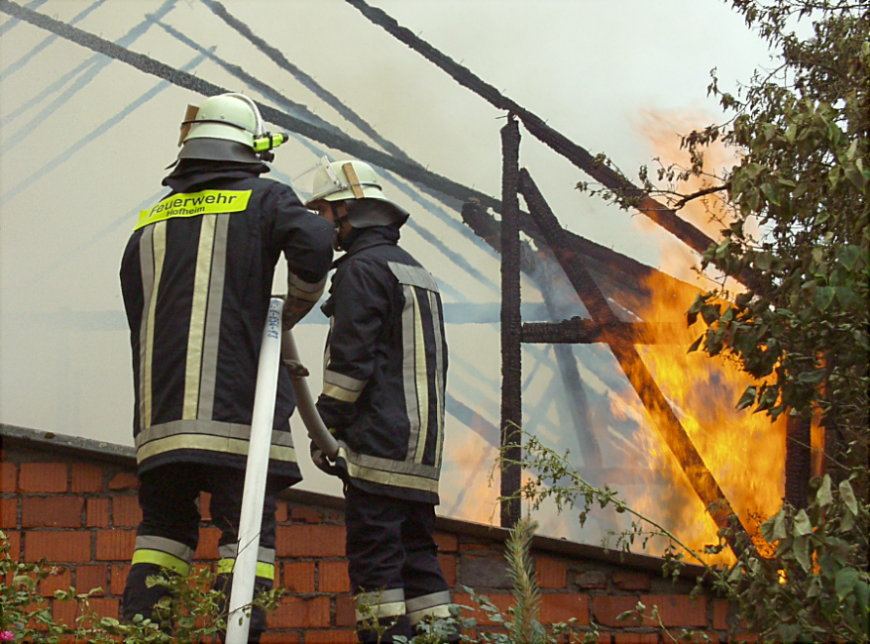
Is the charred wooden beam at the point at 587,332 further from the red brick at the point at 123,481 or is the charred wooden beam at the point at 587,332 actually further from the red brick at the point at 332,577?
the red brick at the point at 123,481

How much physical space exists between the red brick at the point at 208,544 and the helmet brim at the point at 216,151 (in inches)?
55.0

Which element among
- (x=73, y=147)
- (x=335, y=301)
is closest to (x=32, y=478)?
(x=335, y=301)

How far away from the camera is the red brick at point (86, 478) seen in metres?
4.25

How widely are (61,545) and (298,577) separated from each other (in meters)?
0.78

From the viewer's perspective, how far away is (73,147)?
5.44 m

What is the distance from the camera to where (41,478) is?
14.0 feet

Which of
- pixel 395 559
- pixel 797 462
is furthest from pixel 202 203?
pixel 797 462

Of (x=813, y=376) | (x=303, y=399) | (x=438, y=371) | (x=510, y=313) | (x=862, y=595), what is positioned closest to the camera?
(x=862, y=595)

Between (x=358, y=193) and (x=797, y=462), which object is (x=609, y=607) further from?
(x=358, y=193)

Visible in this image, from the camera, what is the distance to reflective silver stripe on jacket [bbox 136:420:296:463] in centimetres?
324

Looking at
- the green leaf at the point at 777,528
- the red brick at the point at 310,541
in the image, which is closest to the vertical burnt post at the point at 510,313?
the red brick at the point at 310,541

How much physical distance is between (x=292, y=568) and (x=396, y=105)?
2.15 m

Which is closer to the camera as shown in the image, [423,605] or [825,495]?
[825,495]

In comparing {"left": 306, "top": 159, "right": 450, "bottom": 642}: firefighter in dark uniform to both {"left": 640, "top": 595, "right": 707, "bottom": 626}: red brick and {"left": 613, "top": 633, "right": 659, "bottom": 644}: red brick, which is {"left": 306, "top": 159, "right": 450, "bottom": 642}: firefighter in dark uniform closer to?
{"left": 613, "top": 633, "right": 659, "bottom": 644}: red brick
